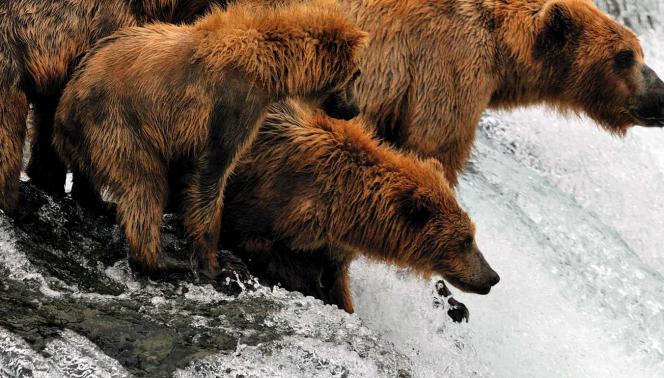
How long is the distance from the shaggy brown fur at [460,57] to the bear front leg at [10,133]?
8.77 feet

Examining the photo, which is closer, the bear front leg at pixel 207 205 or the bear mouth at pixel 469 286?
the bear front leg at pixel 207 205

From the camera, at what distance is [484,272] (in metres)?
7.84

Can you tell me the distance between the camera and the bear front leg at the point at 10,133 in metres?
7.04

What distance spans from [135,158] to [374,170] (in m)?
1.62

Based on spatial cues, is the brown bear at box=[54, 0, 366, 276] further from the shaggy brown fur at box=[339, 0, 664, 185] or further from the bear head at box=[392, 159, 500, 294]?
the shaggy brown fur at box=[339, 0, 664, 185]

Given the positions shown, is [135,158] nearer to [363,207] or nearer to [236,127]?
[236,127]

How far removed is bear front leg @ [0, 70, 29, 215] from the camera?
23.1 feet

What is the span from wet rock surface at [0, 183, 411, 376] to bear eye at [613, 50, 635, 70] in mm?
3197

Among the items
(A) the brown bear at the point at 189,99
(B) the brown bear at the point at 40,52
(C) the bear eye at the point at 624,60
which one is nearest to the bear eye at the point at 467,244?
(A) the brown bear at the point at 189,99

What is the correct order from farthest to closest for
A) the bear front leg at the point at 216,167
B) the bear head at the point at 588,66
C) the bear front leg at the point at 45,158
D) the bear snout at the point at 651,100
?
the bear snout at the point at 651,100
the bear head at the point at 588,66
the bear front leg at the point at 45,158
the bear front leg at the point at 216,167

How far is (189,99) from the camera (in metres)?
6.99

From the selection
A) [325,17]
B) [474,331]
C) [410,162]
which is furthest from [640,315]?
[325,17]

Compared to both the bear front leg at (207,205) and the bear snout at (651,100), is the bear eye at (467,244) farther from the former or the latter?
the bear snout at (651,100)

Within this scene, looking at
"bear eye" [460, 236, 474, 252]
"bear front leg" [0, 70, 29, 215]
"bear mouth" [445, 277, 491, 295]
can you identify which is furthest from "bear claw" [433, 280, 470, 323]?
"bear front leg" [0, 70, 29, 215]
